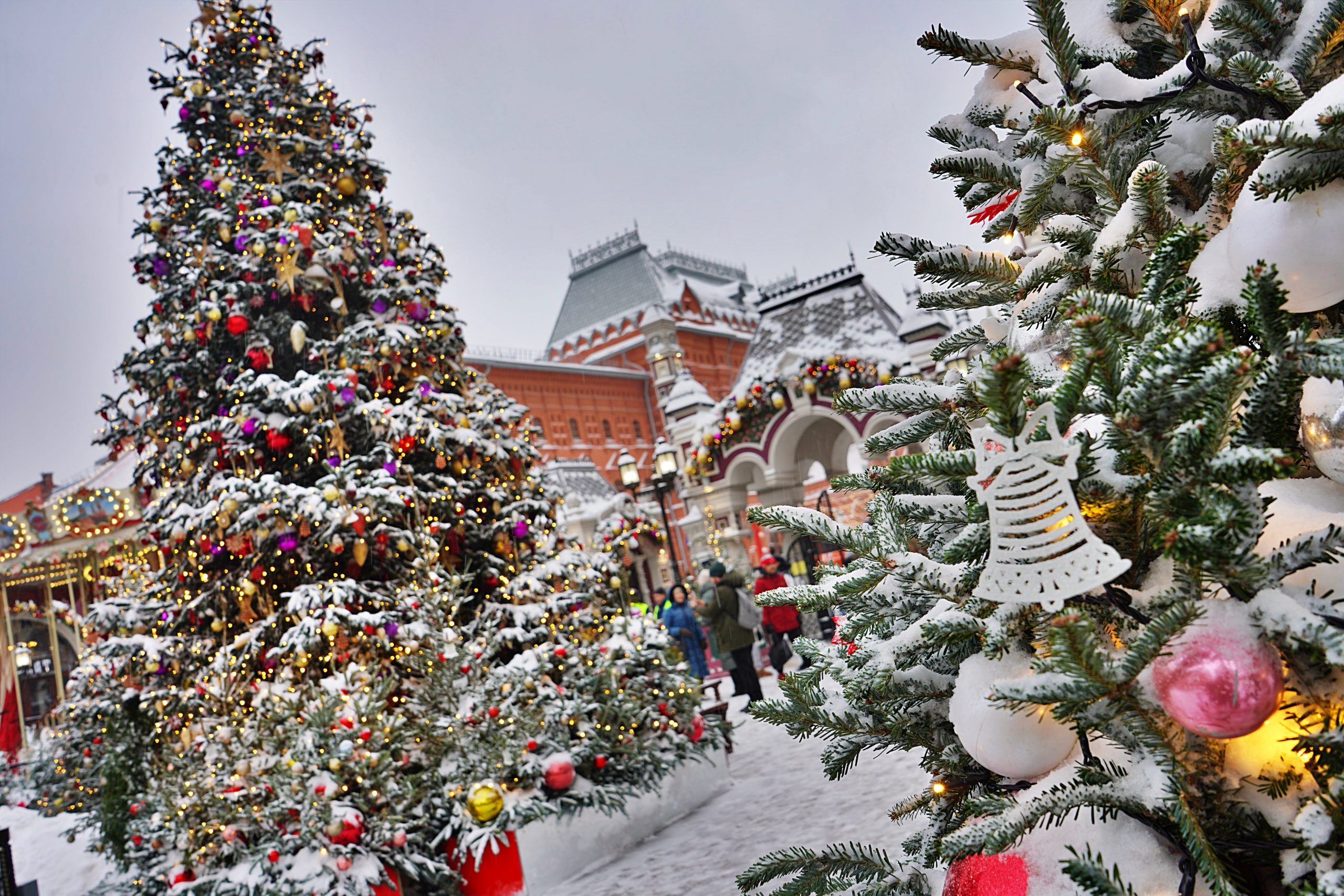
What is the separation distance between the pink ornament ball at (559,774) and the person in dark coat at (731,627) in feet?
13.7

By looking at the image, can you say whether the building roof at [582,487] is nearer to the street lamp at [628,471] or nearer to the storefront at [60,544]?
the street lamp at [628,471]

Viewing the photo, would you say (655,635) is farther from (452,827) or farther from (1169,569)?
(1169,569)

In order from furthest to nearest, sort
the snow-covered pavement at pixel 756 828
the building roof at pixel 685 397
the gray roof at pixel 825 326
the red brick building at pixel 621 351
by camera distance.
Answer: the red brick building at pixel 621 351, the building roof at pixel 685 397, the gray roof at pixel 825 326, the snow-covered pavement at pixel 756 828

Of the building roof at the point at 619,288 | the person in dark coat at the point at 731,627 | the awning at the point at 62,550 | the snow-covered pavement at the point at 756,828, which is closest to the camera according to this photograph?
the snow-covered pavement at the point at 756,828

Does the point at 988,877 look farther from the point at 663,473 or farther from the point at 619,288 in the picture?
the point at 619,288

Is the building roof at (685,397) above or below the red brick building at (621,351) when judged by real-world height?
below

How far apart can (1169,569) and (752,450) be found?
1371 cm

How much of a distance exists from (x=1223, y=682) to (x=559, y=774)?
16.2 feet

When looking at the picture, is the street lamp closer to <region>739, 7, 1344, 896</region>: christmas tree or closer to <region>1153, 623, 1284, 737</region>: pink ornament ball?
<region>739, 7, 1344, 896</region>: christmas tree

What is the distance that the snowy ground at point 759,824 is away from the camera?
4863 millimetres

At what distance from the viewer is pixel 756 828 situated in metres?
5.51

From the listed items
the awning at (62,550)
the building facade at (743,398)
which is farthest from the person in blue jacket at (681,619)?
the awning at (62,550)

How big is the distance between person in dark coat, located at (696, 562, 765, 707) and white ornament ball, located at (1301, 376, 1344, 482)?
28.1 feet

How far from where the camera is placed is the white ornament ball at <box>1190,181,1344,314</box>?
1059 millimetres
